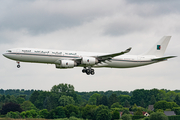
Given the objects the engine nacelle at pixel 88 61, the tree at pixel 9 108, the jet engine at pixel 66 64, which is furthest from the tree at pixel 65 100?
the jet engine at pixel 66 64

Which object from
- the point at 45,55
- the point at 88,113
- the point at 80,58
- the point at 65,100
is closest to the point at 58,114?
the point at 88,113

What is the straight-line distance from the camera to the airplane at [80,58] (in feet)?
225

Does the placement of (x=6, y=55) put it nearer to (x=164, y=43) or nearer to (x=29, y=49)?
(x=29, y=49)

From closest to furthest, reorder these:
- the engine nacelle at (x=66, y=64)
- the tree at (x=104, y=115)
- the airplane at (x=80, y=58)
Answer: the airplane at (x=80, y=58) → the engine nacelle at (x=66, y=64) → the tree at (x=104, y=115)

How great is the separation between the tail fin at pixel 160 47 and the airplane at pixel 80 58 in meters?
2.69

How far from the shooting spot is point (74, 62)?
7175cm

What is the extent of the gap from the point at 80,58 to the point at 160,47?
84.6 feet

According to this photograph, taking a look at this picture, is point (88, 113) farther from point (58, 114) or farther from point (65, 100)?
point (65, 100)

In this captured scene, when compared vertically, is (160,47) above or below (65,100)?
above

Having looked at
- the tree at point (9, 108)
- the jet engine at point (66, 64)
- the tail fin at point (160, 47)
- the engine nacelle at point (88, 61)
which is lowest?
the tree at point (9, 108)

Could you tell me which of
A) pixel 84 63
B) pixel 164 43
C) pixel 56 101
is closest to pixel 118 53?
pixel 84 63

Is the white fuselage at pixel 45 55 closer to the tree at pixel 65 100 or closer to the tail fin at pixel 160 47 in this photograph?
the tail fin at pixel 160 47

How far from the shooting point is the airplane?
225ft

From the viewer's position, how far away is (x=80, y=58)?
7181cm
